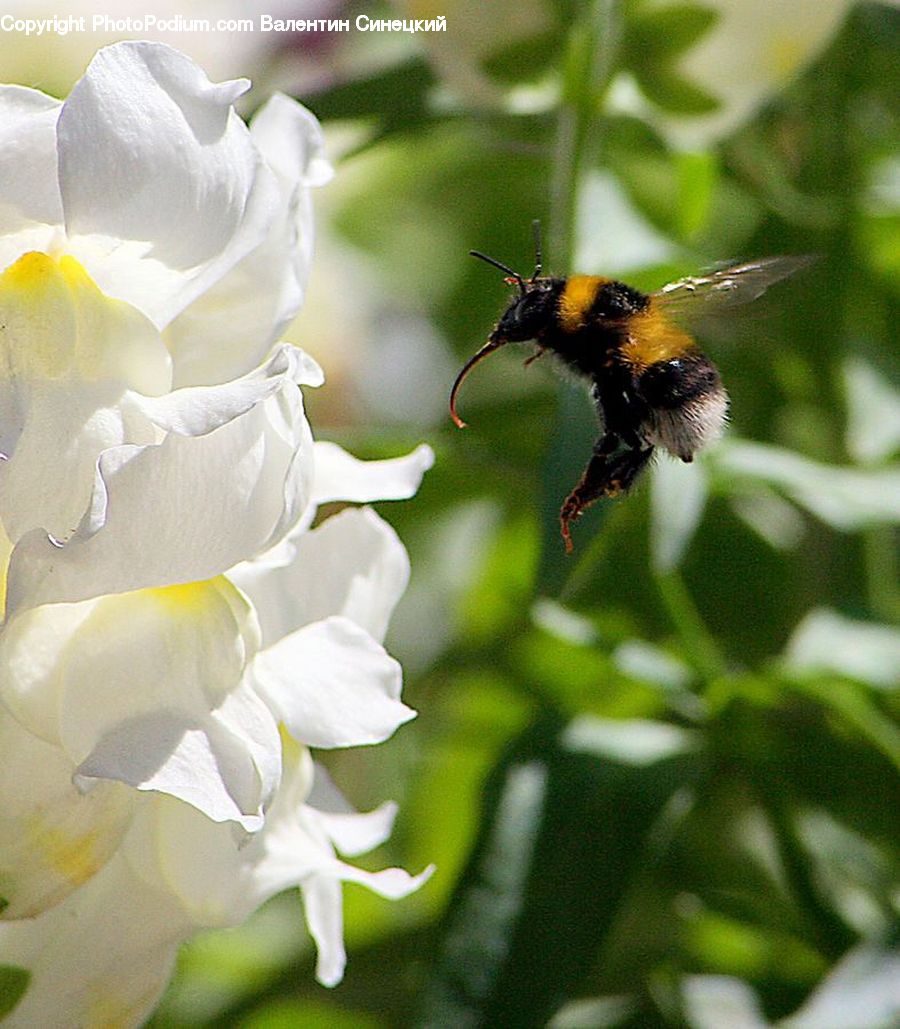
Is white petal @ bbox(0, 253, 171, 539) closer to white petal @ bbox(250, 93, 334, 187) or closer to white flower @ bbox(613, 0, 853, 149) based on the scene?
white petal @ bbox(250, 93, 334, 187)

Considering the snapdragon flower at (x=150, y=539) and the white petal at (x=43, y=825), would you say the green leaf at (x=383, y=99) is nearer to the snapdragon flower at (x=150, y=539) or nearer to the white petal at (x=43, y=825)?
the snapdragon flower at (x=150, y=539)

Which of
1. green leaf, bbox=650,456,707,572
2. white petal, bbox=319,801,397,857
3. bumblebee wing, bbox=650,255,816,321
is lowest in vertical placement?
white petal, bbox=319,801,397,857

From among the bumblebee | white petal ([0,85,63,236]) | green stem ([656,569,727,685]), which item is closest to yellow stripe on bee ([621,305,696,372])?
the bumblebee

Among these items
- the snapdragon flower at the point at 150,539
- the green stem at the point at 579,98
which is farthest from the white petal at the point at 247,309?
the green stem at the point at 579,98

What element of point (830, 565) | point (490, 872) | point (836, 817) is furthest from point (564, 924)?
point (830, 565)

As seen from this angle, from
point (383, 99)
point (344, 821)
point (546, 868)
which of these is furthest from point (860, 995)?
point (383, 99)

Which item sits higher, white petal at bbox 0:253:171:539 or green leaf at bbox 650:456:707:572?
white petal at bbox 0:253:171:539

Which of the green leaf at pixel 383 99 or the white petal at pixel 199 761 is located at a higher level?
the green leaf at pixel 383 99
